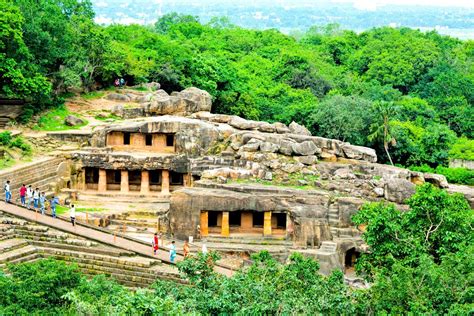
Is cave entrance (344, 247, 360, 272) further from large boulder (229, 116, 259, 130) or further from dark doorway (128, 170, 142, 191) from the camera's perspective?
dark doorway (128, 170, 142, 191)

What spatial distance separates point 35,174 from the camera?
39219 mm

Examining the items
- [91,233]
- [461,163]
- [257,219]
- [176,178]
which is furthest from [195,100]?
[461,163]

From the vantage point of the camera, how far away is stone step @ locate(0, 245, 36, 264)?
30.4m

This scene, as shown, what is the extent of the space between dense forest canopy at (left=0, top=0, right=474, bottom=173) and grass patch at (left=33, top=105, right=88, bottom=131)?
0.57 metres

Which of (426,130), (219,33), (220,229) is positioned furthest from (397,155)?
(219,33)

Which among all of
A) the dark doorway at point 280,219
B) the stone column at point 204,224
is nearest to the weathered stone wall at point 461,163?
the dark doorway at point 280,219

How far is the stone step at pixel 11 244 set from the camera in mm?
31266

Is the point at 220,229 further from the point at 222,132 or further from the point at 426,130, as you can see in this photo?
the point at 426,130

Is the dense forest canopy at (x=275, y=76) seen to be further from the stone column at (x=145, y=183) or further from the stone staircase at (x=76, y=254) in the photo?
the stone staircase at (x=76, y=254)

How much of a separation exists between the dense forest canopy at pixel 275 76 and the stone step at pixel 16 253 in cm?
1217

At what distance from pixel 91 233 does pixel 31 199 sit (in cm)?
378

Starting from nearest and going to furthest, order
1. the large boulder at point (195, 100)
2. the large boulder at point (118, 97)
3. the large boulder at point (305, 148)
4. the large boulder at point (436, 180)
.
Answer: the large boulder at point (305, 148), the large boulder at point (436, 180), the large boulder at point (195, 100), the large boulder at point (118, 97)

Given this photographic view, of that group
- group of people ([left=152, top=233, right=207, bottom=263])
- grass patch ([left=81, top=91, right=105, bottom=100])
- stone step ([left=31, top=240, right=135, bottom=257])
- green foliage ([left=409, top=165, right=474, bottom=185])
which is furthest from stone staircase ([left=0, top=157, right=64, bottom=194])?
green foliage ([left=409, top=165, right=474, bottom=185])

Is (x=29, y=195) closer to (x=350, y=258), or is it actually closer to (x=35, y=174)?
(x=35, y=174)
